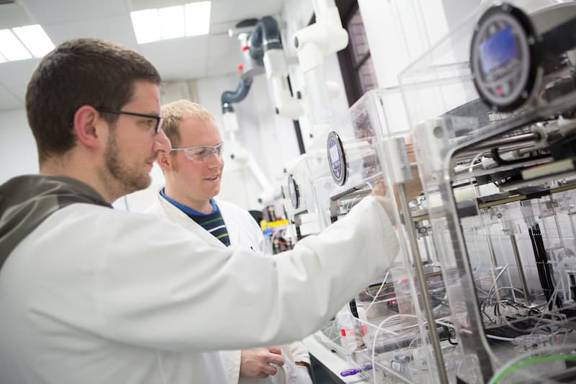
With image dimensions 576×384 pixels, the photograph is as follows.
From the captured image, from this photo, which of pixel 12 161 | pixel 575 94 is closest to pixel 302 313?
pixel 575 94

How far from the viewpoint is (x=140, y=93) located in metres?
1.03

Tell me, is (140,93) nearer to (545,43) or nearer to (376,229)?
(376,229)

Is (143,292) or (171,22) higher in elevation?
(171,22)

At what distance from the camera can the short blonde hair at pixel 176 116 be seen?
1699 mm

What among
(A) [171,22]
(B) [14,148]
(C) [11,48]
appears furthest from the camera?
(B) [14,148]

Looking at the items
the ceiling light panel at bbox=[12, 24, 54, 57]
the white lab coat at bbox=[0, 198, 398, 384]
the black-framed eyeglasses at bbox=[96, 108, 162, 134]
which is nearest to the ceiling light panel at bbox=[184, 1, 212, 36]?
the ceiling light panel at bbox=[12, 24, 54, 57]

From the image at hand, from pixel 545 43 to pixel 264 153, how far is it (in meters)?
5.03

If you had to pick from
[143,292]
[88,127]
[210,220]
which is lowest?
[143,292]

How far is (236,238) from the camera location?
1.83 m

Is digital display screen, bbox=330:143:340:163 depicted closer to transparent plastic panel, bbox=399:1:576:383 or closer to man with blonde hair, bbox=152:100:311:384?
transparent plastic panel, bbox=399:1:576:383

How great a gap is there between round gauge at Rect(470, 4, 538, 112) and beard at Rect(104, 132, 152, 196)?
71 cm

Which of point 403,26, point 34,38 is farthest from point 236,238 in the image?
point 34,38

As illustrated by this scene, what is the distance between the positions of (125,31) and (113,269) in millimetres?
3747

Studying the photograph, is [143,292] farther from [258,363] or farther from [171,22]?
[171,22]
